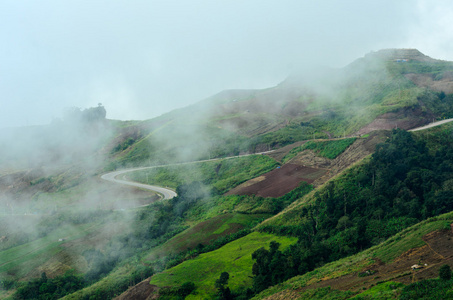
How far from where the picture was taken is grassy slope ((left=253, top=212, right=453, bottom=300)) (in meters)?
33.8

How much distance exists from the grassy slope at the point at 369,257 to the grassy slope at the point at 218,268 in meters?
6.79

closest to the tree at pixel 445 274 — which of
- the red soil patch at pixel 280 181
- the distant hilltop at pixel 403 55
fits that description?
the red soil patch at pixel 280 181

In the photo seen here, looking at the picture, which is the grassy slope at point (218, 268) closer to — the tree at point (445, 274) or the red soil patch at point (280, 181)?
the red soil patch at point (280, 181)

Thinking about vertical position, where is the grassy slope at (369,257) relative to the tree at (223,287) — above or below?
above

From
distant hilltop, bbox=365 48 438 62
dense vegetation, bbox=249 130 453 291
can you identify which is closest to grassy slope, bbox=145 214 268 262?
dense vegetation, bbox=249 130 453 291

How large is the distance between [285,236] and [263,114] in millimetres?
90928

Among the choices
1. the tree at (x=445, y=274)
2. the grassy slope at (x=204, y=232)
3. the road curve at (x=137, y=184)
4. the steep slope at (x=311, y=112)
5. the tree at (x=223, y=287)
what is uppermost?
the steep slope at (x=311, y=112)

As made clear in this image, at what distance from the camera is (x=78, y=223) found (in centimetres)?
7325

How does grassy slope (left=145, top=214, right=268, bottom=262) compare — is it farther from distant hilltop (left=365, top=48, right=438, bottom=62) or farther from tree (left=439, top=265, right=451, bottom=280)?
distant hilltop (left=365, top=48, right=438, bottom=62)

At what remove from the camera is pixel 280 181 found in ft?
246

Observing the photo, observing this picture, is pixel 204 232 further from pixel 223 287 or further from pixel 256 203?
pixel 223 287

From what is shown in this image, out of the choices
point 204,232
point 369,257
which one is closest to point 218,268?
point 204,232

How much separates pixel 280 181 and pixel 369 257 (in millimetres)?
40027

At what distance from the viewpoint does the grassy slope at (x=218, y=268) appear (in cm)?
4291
